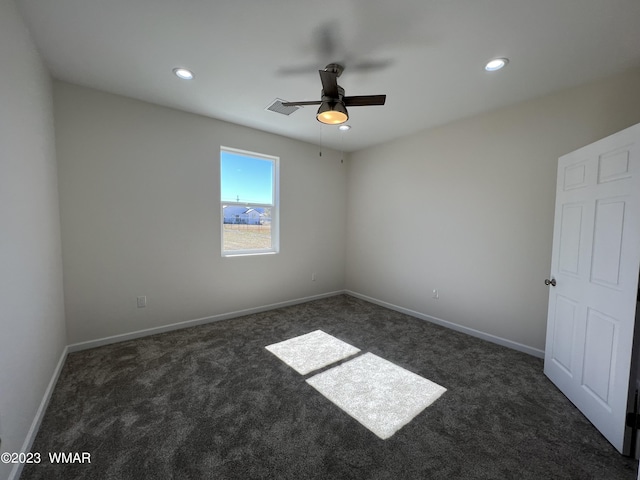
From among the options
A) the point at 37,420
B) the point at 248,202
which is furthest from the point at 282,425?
the point at 248,202

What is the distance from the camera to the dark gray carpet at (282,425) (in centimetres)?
148

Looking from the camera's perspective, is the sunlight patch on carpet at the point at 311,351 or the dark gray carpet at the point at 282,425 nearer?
the dark gray carpet at the point at 282,425

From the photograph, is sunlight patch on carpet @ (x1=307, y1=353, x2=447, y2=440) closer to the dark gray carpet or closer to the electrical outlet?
the dark gray carpet

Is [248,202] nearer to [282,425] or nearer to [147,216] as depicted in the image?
[147,216]

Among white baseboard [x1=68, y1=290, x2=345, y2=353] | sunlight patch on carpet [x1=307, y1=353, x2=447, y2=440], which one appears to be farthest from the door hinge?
white baseboard [x1=68, y1=290, x2=345, y2=353]

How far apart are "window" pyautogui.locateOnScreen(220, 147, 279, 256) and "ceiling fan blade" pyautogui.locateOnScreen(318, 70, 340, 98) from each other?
2078 millimetres

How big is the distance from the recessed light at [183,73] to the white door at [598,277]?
3382 mm

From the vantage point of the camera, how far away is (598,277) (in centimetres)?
189

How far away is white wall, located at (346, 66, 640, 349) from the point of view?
8.50 ft

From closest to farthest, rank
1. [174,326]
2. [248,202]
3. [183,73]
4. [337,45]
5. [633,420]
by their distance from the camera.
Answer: [633,420] → [337,45] → [183,73] → [174,326] → [248,202]

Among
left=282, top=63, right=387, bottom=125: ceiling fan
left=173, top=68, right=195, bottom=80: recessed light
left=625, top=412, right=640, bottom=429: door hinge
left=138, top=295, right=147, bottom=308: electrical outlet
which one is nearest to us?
left=625, top=412, right=640, bottom=429: door hinge

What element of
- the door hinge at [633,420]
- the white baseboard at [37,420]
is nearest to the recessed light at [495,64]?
the door hinge at [633,420]

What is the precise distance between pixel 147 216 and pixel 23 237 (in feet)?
4.70

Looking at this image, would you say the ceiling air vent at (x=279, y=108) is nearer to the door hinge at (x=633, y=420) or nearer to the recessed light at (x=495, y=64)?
the recessed light at (x=495, y=64)
